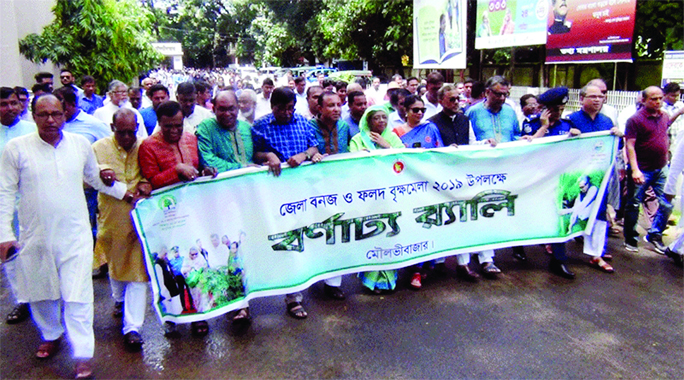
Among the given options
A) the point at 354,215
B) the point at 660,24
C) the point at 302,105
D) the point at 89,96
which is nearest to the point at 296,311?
the point at 354,215

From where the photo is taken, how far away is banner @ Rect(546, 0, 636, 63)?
464 inches

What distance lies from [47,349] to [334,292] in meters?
2.20

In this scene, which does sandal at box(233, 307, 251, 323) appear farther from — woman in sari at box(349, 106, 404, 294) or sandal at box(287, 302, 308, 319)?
woman in sari at box(349, 106, 404, 294)

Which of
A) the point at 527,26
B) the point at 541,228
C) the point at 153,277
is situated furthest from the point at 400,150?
the point at 527,26

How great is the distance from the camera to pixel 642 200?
5770mm

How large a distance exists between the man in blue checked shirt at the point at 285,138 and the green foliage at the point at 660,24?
37.8ft

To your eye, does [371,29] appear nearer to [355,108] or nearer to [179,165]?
[355,108]

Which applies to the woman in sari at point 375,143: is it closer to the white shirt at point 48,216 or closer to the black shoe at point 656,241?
the white shirt at point 48,216

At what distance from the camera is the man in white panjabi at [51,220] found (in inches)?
131

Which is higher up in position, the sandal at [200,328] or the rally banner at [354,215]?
the rally banner at [354,215]

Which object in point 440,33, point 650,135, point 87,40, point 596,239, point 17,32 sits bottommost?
point 596,239

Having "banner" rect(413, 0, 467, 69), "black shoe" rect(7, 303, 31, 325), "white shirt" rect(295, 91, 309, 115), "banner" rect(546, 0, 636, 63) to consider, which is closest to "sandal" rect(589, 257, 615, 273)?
"white shirt" rect(295, 91, 309, 115)

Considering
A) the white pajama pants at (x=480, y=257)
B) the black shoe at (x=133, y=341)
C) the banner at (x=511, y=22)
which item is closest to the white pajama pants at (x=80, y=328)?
the black shoe at (x=133, y=341)

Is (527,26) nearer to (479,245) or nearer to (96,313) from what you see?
(479,245)
